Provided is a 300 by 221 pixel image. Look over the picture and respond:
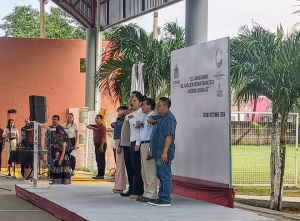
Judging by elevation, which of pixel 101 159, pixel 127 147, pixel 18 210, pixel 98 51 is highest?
pixel 98 51

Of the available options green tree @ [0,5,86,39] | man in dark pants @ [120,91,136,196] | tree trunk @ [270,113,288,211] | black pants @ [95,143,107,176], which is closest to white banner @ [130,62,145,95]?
man in dark pants @ [120,91,136,196]

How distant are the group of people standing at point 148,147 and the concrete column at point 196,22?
3.70 meters

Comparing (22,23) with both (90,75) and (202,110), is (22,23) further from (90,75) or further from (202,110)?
(202,110)

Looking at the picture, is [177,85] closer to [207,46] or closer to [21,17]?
[207,46]

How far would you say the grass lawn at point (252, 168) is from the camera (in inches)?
667

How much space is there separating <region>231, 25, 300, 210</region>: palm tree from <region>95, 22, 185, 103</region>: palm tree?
297cm

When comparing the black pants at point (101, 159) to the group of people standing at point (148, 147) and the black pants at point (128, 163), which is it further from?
the black pants at point (128, 163)

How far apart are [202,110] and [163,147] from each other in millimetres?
968

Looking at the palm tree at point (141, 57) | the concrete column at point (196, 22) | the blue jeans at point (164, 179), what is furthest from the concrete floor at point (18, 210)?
the concrete column at point (196, 22)

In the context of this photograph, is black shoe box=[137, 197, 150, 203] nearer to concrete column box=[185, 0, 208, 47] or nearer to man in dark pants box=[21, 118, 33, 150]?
concrete column box=[185, 0, 208, 47]

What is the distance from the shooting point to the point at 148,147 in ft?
35.5

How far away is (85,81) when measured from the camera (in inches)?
1035

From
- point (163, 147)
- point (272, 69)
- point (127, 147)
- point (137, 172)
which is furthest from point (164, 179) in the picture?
Answer: point (272, 69)

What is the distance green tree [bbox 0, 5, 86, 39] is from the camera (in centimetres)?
5683
